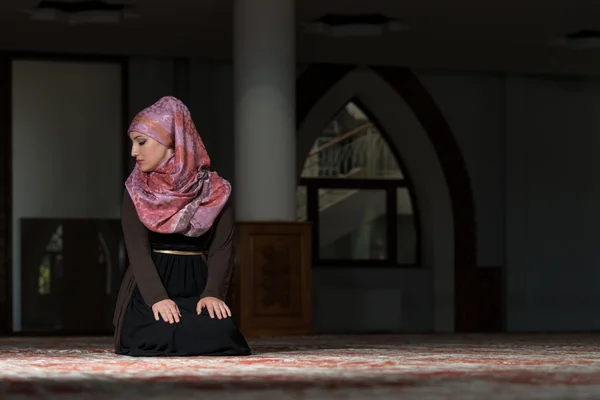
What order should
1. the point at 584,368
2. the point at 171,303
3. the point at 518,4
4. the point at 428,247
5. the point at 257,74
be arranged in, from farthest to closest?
the point at 428,247
the point at 518,4
the point at 257,74
the point at 171,303
the point at 584,368

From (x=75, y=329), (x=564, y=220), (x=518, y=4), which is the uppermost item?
(x=518, y=4)

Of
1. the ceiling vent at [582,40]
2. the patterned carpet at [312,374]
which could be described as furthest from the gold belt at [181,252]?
the ceiling vent at [582,40]

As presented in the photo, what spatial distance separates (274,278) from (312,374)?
490 cm

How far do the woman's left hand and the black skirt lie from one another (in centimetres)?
2

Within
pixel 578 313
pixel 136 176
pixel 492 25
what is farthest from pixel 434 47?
pixel 136 176

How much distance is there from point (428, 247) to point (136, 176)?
8103 millimetres

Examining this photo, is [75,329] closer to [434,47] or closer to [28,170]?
[28,170]

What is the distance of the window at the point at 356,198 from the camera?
1329 cm

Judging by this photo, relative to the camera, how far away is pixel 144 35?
428 inches

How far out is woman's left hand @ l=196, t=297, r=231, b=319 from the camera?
528 centimetres

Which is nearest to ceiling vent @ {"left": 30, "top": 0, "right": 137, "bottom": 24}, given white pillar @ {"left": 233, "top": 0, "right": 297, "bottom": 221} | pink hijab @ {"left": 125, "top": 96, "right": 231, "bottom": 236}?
white pillar @ {"left": 233, "top": 0, "right": 297, "bottom": 221}

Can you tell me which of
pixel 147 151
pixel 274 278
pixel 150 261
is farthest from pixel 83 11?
pixel 150 261

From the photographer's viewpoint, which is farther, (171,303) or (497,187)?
(497,187)

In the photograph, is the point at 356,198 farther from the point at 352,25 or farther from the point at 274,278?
the point at 274,278
